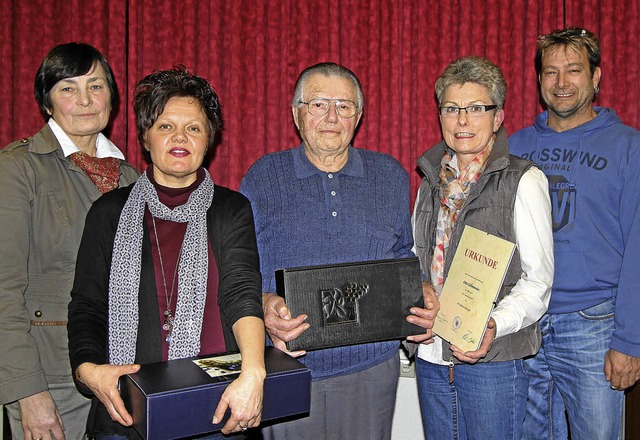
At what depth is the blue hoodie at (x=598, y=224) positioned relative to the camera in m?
2.18

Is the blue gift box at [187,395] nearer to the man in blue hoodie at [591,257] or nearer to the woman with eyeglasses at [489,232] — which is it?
the woman with eyeglasses at [489,232]

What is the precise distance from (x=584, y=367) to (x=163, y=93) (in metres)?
1.84

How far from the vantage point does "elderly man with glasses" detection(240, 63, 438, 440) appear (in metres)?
1.96

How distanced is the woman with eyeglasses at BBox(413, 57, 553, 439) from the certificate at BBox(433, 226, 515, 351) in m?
0.05

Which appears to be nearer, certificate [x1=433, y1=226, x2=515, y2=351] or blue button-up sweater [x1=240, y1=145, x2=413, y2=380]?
certificate [x1=433, y1=226, x2=515, y2=351]

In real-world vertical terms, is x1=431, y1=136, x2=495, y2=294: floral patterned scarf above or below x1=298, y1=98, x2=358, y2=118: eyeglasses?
below

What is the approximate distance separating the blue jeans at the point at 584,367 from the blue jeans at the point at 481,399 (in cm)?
31

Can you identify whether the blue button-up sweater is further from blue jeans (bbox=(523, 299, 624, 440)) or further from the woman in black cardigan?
blue jeans (bbox=(523, 299, 624, 440))

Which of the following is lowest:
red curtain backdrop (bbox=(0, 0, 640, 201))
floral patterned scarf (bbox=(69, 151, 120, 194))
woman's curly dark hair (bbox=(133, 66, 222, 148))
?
floral patterned scarf (bbox=(69, 151, 120, 194))

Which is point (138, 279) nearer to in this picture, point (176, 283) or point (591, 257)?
point (176, 283)

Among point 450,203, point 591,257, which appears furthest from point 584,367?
point 450,203

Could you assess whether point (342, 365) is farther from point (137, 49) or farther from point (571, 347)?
point (137, 49)

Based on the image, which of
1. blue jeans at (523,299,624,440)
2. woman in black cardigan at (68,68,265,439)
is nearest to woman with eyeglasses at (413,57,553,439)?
blue jeans at (523,299,624,440)

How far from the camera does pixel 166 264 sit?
65.5 inches
